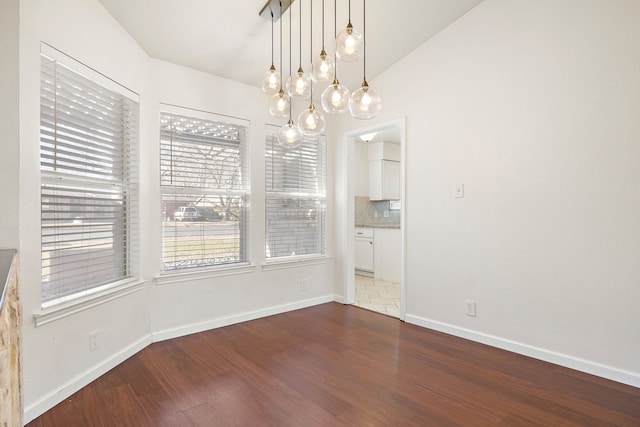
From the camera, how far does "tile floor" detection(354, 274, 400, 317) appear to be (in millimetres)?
4066

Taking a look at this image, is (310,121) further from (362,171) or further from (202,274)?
(362,171)

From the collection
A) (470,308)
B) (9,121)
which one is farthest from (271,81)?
(470,308)

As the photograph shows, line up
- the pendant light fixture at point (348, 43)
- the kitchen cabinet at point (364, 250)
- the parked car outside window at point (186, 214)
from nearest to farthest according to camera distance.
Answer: the pendant light fixture at point (348, 43)
the parked car outside window at point (186, 214)
the kitchen cabinet at point (364, 250)

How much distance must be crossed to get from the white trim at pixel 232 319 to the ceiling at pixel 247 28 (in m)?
2.45

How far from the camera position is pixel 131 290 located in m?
2.70

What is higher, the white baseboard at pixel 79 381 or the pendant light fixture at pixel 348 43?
the pendant light fixture at pixel 348 43

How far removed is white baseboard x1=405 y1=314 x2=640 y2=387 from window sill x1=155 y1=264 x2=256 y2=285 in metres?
1.88

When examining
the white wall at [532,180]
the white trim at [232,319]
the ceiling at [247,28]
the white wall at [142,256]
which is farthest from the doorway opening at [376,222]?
the ceiling at [247,28]

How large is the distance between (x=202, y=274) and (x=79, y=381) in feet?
4.12

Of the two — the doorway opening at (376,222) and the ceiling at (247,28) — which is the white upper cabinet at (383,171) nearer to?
the doorway opening at (376,222)

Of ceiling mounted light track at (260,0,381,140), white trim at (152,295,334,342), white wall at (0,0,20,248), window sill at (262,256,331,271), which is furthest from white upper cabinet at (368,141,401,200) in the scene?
white wall at (0,0,20,248)

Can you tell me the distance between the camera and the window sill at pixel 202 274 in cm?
304

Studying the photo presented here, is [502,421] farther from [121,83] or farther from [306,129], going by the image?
[121,83]

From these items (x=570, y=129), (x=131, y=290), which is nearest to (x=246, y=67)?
(x=131, y=290)
